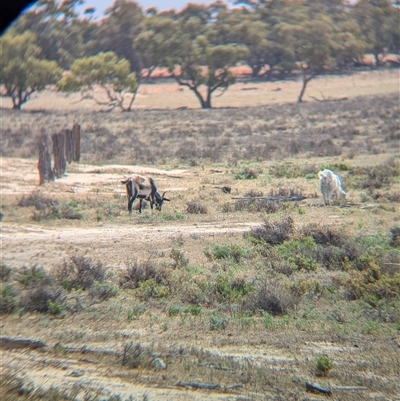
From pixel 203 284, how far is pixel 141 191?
644 centimetres

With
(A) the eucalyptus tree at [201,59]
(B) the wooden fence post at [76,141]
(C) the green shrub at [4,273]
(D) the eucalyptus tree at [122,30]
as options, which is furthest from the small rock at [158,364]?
(A) the eucalyptus tree at [201,59]

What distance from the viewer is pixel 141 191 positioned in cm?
1598

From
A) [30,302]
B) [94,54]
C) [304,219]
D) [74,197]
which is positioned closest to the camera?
[30,302]

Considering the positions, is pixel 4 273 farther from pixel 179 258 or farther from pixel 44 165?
pixel 44 165

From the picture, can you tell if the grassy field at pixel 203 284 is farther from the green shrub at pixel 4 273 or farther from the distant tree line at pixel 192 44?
the distant tree line at pixel 192 44

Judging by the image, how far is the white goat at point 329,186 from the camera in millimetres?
16109

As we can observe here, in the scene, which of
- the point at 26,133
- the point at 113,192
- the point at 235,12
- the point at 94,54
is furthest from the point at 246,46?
the point at 113,192

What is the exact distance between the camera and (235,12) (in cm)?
5922

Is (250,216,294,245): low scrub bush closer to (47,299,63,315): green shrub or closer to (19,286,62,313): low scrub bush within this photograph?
(19,286,62,313): low scrub bush

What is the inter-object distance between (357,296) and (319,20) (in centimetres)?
4889

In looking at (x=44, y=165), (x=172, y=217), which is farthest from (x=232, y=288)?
(x=44, y=165)

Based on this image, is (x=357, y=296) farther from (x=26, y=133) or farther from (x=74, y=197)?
(x=26, y=133)

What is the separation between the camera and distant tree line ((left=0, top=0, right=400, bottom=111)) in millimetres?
46219

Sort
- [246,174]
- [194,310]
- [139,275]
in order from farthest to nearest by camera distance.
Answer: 1. [246,174]
2. [139,275]
3. [194,310]
